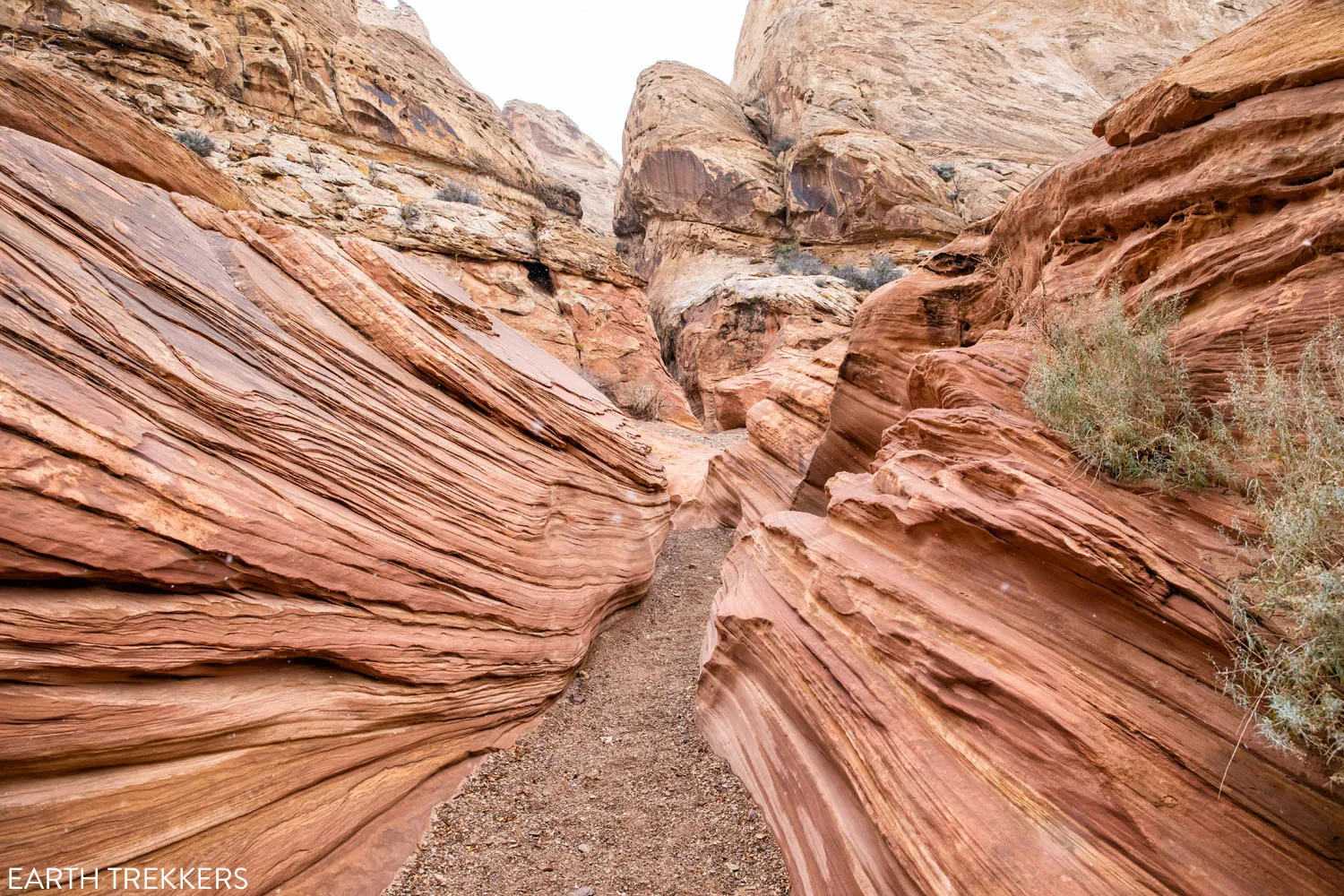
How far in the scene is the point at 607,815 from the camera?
4.04 metres

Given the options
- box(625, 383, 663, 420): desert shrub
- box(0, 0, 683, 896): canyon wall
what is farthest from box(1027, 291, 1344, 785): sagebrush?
box(625, 383, 663, 420): desert shrub

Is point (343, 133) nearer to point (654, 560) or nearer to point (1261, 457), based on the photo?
point (654, 560)

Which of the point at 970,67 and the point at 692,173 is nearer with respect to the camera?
Result: the point at 692,173

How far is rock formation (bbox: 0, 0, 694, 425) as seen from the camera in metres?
14.3

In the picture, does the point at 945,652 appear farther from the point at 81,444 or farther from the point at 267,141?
the point at 267,141

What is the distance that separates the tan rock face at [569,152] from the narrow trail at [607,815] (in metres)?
50.5

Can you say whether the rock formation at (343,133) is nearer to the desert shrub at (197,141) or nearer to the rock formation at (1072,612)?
the desert shrub at (197,141)

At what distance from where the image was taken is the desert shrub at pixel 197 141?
45.3 ft

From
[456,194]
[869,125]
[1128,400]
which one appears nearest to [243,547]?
[1128,400]

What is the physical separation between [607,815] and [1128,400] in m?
4.46

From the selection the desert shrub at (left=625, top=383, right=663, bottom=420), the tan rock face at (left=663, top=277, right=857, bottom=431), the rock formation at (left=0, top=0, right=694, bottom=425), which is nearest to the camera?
the rock formation at (left=0, top=0, right=694, bottom=425)

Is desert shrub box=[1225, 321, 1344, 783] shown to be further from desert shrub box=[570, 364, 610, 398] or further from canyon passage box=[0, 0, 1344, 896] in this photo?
desert shrub box=[570, 364, 610, 398]

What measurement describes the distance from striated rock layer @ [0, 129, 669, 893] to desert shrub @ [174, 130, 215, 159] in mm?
12126

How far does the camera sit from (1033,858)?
7.73 ft
